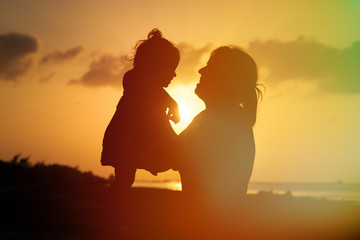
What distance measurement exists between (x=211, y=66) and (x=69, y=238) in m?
4.98

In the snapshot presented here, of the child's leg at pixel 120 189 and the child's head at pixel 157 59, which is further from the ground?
the child's head at pixel 157 59

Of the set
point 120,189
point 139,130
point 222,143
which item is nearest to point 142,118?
point 139,130

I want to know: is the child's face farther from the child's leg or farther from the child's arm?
the child's leg

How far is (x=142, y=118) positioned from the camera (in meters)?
7.81

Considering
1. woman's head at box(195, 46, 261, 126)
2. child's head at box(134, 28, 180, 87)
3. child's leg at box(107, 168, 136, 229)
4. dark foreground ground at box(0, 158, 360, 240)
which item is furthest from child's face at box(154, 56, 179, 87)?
dark foreground ground at box(0, 158, 360, 240)

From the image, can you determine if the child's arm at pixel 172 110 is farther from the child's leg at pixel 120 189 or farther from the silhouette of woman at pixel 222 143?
the silhouette of woman at pixel 222 143

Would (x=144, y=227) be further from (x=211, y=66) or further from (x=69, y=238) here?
(x=211, y=66)

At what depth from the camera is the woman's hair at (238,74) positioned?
6.00 metres

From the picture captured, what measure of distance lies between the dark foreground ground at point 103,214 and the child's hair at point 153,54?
8.08 feet

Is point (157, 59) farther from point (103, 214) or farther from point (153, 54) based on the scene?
point (103, 214)

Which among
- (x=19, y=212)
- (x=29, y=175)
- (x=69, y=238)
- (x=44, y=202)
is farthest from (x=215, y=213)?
(x=29, y=175)

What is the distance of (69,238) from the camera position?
9406 millimetres

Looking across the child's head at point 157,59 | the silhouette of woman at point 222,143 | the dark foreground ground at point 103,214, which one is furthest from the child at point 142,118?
the silhouette of woman at point 222,143

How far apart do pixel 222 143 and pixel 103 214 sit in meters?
7.26
